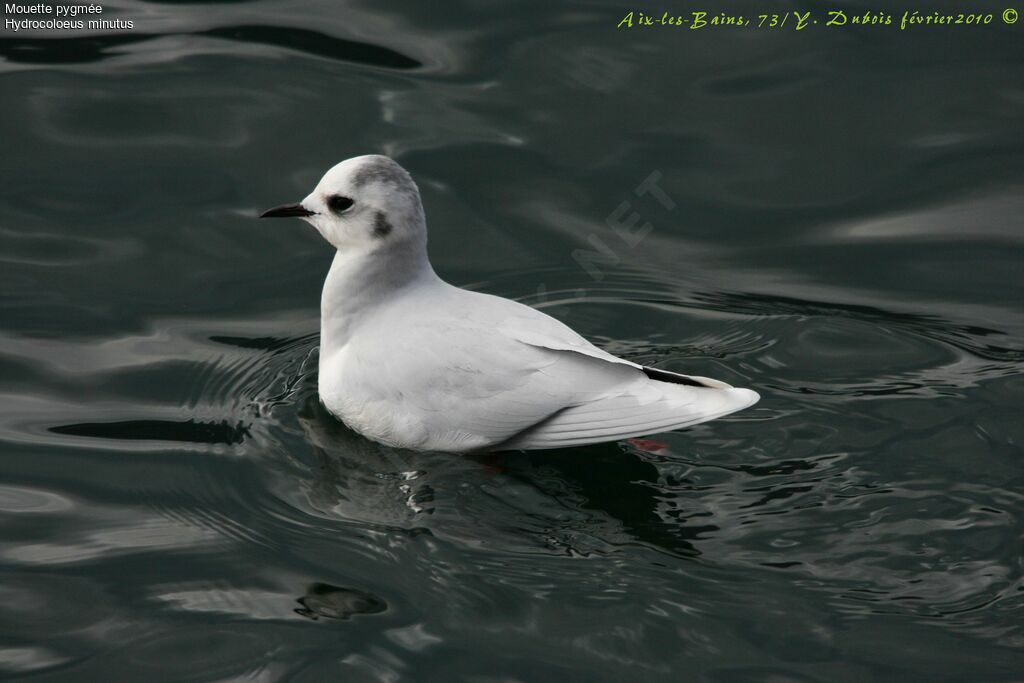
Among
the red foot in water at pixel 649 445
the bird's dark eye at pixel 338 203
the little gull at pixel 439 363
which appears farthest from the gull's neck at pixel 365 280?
the red foot in water at pixel 649 445

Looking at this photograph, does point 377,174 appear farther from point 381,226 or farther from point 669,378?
point 669,378

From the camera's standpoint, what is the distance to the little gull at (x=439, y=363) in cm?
577

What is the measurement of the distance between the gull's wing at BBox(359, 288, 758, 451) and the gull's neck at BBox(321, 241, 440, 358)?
0.38 m

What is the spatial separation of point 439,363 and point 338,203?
3.27 ft

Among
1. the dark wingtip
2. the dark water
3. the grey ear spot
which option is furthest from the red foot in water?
the grey ear spot

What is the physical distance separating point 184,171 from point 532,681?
4836 millimetres

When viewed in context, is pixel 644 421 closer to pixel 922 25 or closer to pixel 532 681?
pixel 532 681

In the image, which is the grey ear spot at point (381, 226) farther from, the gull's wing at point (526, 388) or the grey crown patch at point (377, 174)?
the gull's wing at point (526, 388)

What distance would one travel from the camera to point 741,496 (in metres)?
5.67

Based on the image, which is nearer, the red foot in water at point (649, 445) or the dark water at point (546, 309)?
the dark water at point (546, 309)

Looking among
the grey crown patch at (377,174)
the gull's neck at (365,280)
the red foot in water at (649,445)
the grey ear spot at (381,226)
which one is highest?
the grey crown patch at (377,174)

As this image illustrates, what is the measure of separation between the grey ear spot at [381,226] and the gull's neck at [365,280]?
0.21 feet

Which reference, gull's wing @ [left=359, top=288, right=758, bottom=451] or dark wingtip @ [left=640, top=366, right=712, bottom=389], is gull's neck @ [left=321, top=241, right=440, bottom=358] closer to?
gull's wing @ [left=359, top=288, right=758, bottom=451]

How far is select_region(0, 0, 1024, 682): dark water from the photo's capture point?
5082 mm
